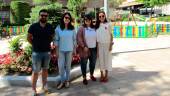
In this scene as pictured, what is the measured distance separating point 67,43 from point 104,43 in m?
1.02

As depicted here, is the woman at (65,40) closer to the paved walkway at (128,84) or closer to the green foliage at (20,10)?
the paved walkway at (128,84)

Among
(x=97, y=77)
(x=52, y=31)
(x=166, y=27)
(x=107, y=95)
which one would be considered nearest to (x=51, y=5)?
(x=97, y=77)

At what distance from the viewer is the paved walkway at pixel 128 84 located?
7879mm

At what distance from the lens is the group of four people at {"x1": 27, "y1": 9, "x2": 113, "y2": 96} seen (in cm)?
743

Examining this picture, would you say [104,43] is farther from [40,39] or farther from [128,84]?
[40,39]

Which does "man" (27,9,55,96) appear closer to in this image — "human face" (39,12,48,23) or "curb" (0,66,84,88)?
"human face" (39,12,48,23)

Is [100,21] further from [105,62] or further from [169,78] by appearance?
[169,78]

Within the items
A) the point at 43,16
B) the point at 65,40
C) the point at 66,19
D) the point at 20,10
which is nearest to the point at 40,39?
the point at 43,16

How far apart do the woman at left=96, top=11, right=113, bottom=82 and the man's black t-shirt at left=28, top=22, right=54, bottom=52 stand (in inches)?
57.1

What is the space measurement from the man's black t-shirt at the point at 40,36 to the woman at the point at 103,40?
4.75ft

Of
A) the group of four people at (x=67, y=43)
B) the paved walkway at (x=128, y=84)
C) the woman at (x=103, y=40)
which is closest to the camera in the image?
the group of four people at (x=67, y=43)

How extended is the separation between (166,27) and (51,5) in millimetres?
14824

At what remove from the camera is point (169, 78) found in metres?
9.09

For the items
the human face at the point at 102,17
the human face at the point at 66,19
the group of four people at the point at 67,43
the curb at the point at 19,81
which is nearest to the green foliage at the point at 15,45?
the curb at the point at 19,81
